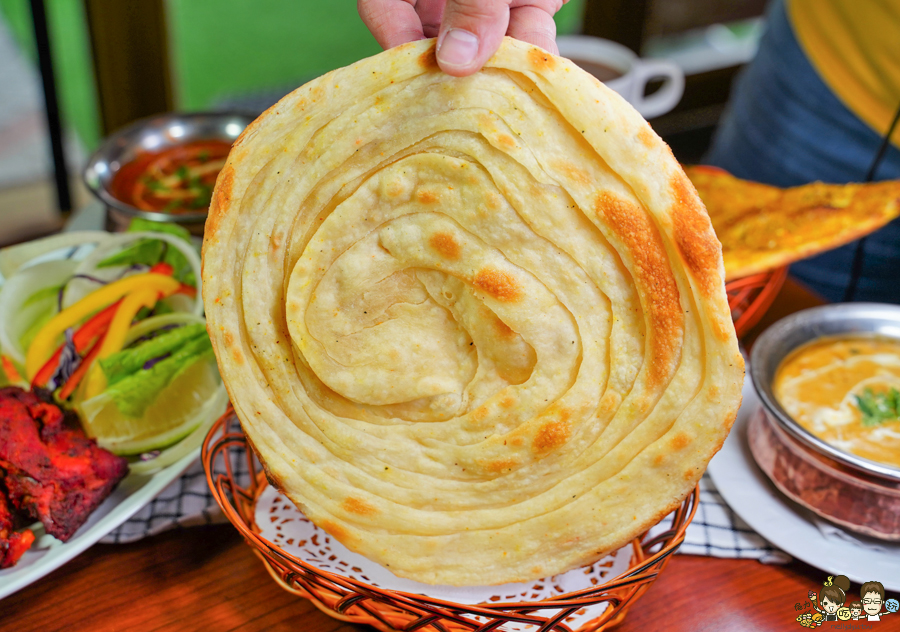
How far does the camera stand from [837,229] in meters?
1.91

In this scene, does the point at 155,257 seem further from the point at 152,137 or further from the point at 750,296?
the point at 750,296

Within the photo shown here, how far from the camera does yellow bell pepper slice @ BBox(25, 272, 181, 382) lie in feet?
5.23

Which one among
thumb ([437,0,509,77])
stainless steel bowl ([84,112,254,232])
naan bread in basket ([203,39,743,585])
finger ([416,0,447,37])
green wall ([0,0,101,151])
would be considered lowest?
green wall ([0,0,101,151])

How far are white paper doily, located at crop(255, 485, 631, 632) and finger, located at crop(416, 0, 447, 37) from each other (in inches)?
38.9

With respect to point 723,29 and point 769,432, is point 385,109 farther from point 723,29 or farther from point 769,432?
point 723,29

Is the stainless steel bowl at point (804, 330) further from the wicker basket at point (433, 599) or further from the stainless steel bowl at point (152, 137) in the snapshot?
the stainless steel bowl at point (152, 137)

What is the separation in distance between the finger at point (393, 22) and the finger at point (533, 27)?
18 centimetres

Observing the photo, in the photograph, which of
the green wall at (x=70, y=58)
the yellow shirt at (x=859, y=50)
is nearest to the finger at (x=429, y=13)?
the yellow shirt at (x=859, y=50)

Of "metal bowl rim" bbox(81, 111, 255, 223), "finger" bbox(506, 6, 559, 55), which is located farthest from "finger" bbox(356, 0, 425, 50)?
"metal bowl rim" bbox(81, 111, 255, 223)

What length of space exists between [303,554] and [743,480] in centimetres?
89

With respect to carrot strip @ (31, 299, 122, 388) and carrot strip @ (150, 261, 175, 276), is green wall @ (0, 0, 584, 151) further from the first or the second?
carrot strip @ (31, 299, 122, 388)

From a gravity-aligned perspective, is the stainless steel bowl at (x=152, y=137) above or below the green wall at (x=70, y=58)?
above

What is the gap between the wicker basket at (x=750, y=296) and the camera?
5.71 ft

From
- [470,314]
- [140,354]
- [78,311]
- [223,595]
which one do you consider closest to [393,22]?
[470,314]
